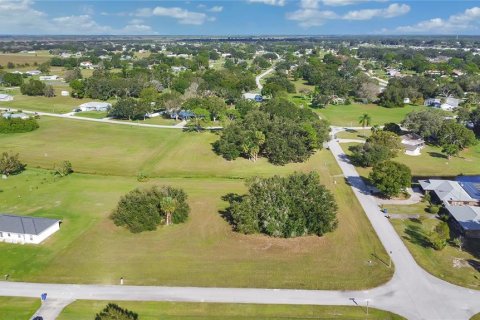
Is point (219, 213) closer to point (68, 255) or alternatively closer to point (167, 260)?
point (167, 260)

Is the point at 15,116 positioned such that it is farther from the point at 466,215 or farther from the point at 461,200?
the point at 466,215

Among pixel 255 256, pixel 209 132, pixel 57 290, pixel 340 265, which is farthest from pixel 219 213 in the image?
pixel 209 132

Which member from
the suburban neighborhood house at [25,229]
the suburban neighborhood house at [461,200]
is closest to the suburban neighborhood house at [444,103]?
the suburban neighborhood house at [461,200]

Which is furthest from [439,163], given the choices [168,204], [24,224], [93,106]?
[93,106]

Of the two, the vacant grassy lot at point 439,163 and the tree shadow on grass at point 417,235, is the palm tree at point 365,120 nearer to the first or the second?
the vacant grassy lot at point 439,163

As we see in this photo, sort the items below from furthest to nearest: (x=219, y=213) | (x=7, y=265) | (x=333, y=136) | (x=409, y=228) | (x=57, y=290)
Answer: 1. (x=333, y=136)
2. (x=219, y=213)
3. (x=409, y=228)
4. (x=7, y=265)
5. (x=57, y=290)
